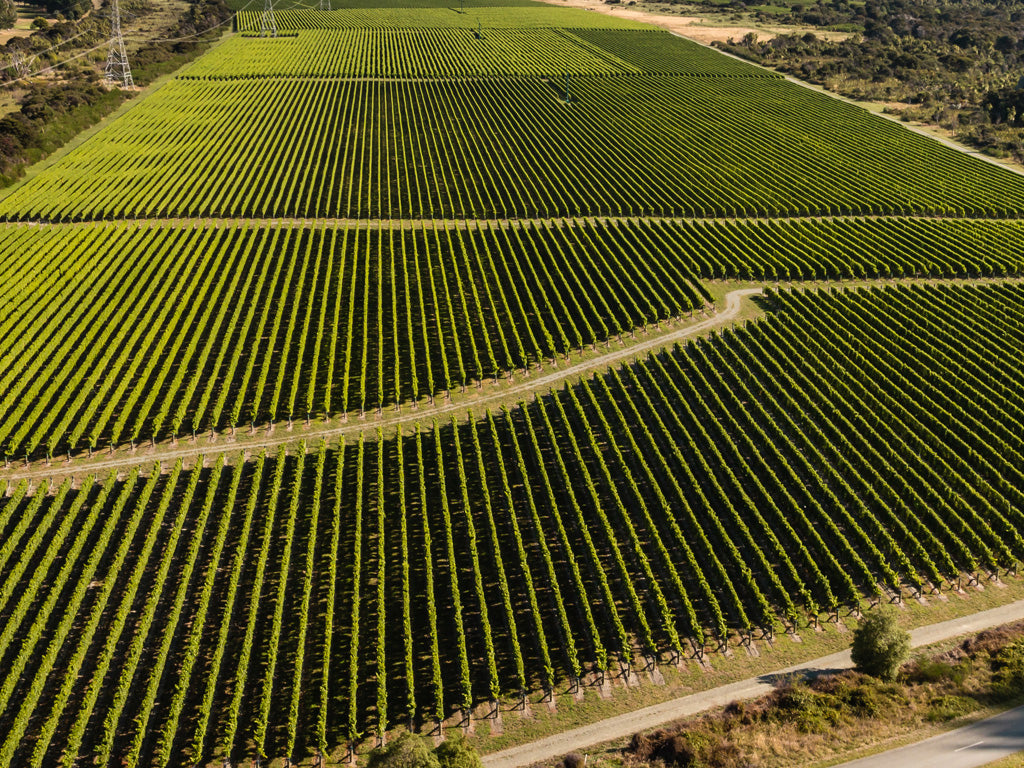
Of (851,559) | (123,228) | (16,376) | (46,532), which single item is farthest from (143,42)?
(851,559)

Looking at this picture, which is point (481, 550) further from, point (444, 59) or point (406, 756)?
point (444, 59)

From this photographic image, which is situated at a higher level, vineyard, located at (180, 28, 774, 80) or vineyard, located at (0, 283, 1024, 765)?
vineyard, located at (180, 28, 774, 80)

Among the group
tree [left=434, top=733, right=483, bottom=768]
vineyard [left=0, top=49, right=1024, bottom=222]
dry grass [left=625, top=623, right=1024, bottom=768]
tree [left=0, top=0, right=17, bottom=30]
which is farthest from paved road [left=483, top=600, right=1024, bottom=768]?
tree [left=0, top=0, right=17, bottom=30]

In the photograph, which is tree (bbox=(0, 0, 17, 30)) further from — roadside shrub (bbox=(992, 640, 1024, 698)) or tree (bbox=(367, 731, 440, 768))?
roadside shrub (bbox=(992, 640, 1024, 698))

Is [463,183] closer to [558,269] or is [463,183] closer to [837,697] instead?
[558,269]

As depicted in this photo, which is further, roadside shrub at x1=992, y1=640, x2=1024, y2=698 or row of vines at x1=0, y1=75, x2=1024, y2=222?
row of vines at x1=0, y1=75, x2=1024, y2=222
